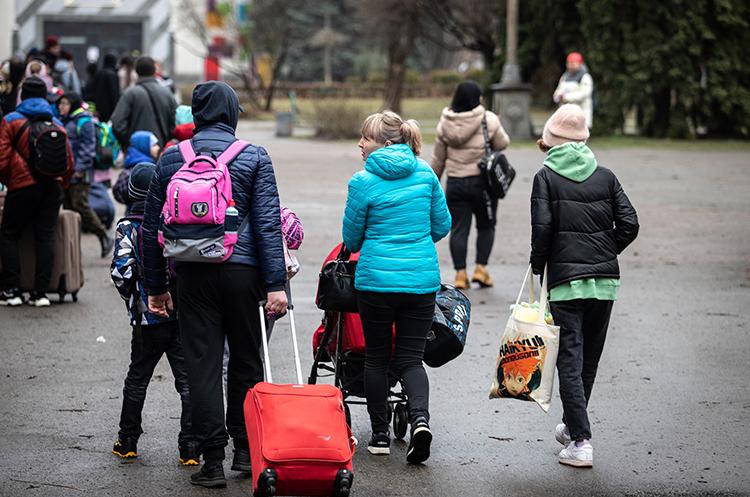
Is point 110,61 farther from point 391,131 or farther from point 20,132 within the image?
point 391,131

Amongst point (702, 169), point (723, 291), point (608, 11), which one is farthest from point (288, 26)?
point (723, 291)

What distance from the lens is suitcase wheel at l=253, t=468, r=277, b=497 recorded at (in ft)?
16.3

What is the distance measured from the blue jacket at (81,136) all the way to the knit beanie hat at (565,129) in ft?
23.6

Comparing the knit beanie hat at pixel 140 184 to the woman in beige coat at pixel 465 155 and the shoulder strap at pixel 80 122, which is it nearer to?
the woman in beige coat at pixel 465 155

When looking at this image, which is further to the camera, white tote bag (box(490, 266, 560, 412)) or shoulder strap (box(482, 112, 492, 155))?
shoulder strap (box(482, 112, 492, 155))

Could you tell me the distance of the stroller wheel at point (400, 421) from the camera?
21.9 ft

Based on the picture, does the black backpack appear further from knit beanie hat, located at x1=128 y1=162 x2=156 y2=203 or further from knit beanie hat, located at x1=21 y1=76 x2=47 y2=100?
knit beanie hat, located at x1=128 y1=162 x2=156 y2=203

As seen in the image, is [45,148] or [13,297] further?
[13,297]

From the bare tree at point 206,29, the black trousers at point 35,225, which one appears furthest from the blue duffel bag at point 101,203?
the bare tree at point 206,29

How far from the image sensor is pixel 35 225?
33.6 ft

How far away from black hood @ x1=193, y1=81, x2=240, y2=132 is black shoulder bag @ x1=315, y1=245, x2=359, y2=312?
0.98 metres

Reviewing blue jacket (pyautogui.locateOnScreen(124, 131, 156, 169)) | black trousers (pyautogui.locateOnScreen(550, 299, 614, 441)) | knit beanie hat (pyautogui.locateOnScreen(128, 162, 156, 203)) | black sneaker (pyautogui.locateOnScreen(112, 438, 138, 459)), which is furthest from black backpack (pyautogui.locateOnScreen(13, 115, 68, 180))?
black trousers (pyautogui.locateOnScreen(550, 299, 614, 441))

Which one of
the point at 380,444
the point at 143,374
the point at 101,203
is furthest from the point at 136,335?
the point at 101,203

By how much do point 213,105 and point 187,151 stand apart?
10.2 inches
